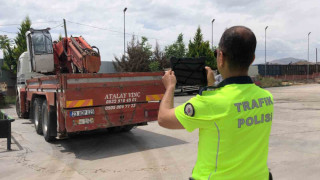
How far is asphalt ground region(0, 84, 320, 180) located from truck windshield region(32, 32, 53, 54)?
9.36 feet

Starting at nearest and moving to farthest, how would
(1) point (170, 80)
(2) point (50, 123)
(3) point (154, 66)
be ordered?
(1) point (170, 80) < (2) point (50, 123) < (3) point (154, 66)

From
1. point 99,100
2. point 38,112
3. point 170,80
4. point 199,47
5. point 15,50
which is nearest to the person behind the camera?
point 170,80

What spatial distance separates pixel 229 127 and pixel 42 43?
10182 mm

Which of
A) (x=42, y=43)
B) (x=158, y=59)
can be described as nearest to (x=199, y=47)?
(x=158, y=59)

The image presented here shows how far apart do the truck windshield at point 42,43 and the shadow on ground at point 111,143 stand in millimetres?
3465

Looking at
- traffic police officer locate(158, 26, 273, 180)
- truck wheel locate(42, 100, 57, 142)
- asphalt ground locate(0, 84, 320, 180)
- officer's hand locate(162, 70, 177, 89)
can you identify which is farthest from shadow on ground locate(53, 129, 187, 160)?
traffic police officer locate(158, 26, 273, 180)

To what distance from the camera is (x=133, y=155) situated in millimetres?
6781

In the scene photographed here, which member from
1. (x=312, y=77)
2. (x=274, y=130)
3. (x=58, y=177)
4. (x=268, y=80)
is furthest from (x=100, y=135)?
(x=312, y=77)

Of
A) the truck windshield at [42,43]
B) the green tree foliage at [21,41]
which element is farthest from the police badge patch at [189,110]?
the green tree foliage at [21,41]

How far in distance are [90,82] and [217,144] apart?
18.4ft

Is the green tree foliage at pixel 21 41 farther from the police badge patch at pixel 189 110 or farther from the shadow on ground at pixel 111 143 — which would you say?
the police badge patch at pixel 189 110

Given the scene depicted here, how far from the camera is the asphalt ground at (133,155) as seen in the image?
5488 mm

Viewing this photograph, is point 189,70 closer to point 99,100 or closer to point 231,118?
point 231,118

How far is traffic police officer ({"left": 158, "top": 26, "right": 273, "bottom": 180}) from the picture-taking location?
1660 mm
